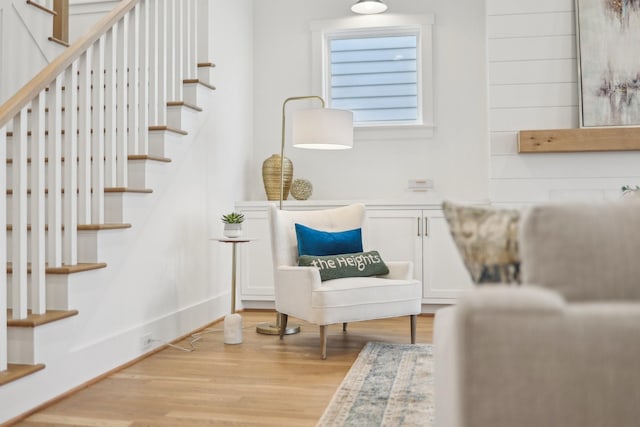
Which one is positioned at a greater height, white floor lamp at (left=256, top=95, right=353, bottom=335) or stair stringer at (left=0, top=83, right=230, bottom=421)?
white floor lamp at (left=256, top=95, right=353, bottom=335)

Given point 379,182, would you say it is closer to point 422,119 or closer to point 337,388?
point 422,119

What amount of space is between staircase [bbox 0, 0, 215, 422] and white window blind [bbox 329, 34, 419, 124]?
4.96 feet

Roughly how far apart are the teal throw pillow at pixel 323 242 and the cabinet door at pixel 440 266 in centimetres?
94

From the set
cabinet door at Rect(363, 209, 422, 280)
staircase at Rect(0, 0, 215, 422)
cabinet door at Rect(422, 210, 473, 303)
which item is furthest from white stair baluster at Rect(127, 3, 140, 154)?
cabinet door at Rect(422, 210, 473, 303)

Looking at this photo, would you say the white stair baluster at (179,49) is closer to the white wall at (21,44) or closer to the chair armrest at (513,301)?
the white wall at (21,44)

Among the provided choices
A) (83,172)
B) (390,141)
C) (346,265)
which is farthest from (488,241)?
(390,141)

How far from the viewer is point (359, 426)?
223cm

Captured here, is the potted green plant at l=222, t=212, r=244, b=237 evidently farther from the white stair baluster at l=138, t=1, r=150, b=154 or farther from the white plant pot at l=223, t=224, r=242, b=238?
the white stair baluster at l=138, t=1, r=150, b=154

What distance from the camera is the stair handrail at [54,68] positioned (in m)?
2.41

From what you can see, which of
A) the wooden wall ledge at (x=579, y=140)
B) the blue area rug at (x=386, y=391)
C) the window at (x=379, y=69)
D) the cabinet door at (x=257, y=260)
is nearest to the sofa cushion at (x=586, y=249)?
the blue area rug at (x=386, y=391)

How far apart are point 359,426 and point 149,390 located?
1077mm

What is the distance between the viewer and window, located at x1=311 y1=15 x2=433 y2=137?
5086 mm

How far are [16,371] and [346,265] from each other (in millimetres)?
1894

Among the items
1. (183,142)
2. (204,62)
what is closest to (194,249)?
(183,142)
